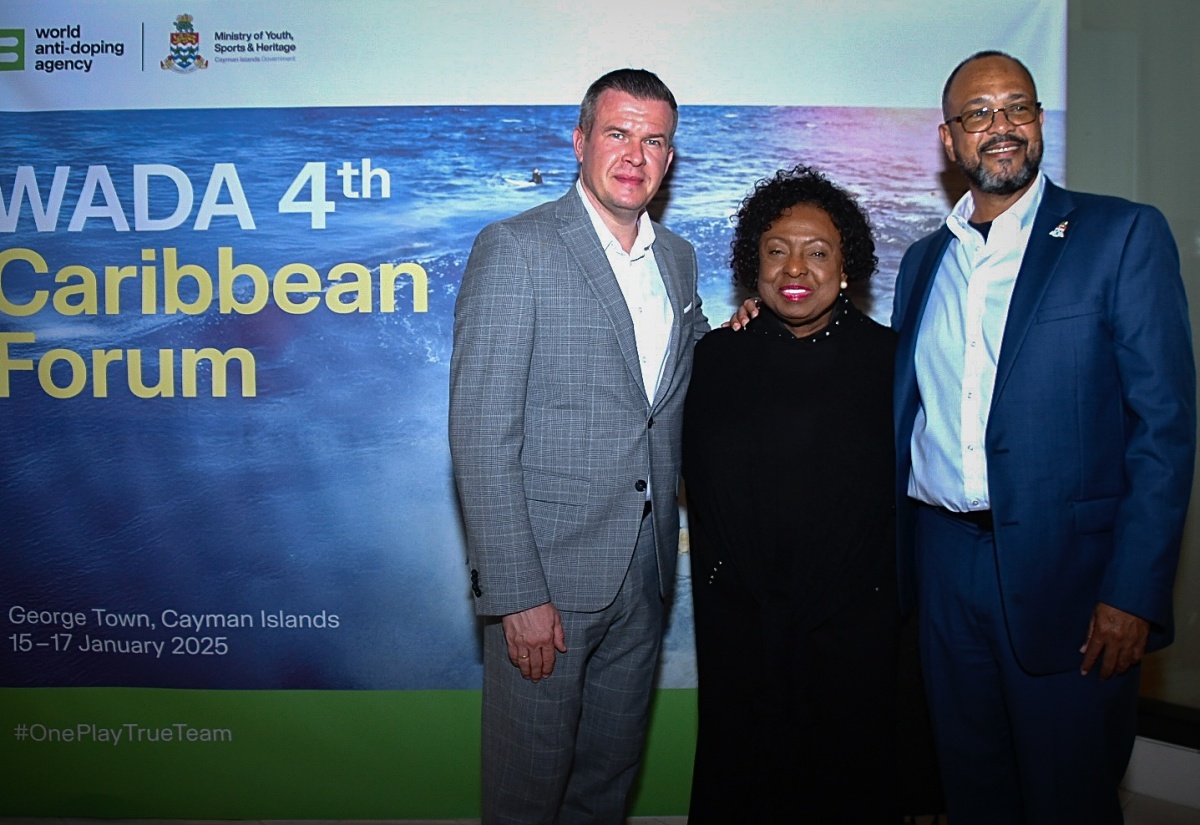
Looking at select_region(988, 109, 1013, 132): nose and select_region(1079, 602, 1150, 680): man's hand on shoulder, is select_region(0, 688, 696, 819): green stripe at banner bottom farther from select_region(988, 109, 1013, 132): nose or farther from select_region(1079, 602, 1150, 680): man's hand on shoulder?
select_region(988, 109, 1013, 132): nose

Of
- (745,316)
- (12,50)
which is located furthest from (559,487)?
(12,50)

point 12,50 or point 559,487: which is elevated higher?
point 12,50

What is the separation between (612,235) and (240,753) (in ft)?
7.36

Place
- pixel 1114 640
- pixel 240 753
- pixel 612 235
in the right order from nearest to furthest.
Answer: pixel 1114 640
pixel 612 235
pixel 240 753

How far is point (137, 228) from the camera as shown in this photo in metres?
3.08

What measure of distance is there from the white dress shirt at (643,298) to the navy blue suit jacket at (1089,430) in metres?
0.76

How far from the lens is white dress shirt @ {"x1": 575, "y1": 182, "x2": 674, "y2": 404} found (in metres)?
2.21

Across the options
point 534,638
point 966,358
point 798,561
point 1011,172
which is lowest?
point 534,638

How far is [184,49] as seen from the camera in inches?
120

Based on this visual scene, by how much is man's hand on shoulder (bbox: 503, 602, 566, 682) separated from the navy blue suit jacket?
101cm

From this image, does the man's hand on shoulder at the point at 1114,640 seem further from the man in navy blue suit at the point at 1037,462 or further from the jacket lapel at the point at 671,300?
the jacket lapel at the point at 671,300

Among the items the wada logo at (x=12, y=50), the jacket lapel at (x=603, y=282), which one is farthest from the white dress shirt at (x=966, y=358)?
the wada logo at (x=12, y=50)

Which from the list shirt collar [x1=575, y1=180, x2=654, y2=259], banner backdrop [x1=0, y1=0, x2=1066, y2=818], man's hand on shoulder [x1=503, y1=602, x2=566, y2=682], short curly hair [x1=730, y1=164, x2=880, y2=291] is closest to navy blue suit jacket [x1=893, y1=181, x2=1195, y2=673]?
short curly hair [x1=730, y1=164, x2=880, y2=291]

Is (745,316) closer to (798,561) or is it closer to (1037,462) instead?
(798,561)
